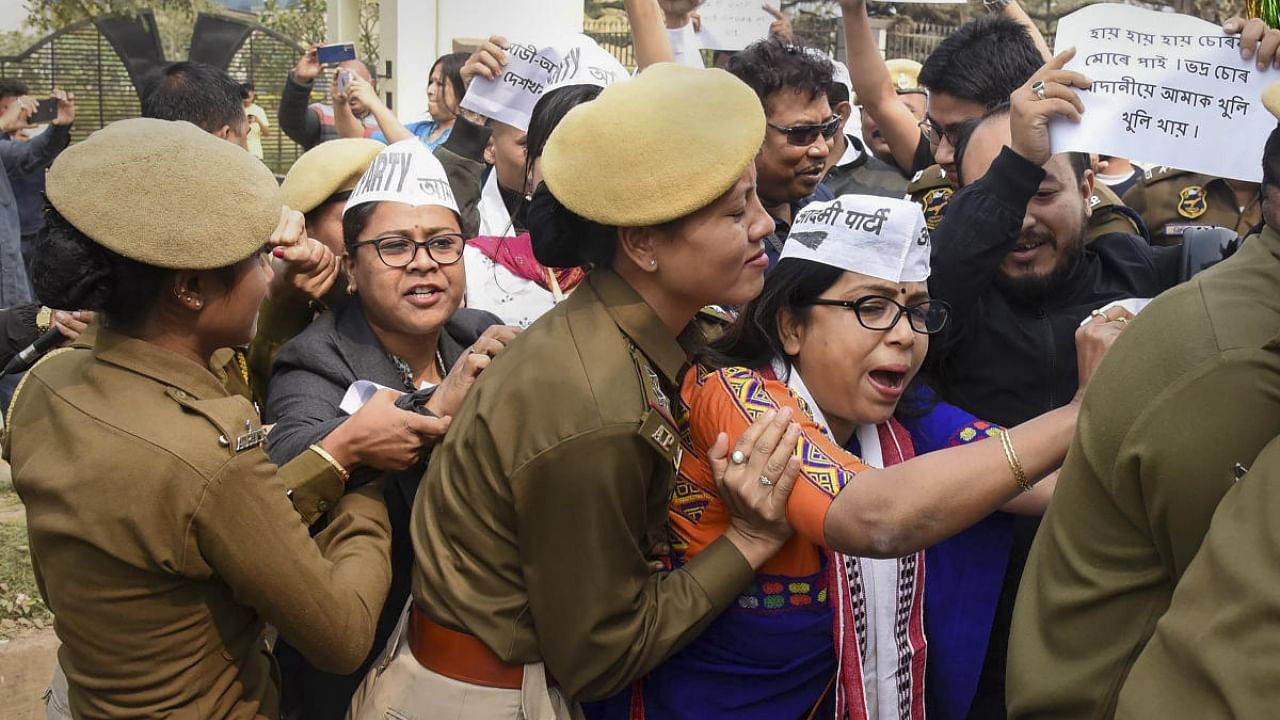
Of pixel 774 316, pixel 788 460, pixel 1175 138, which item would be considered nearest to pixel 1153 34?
pixel 1175 138

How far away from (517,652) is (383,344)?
3.53ft

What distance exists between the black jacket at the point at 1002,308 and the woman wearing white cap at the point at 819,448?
0.79ft

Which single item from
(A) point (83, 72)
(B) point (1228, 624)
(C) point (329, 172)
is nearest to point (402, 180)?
(C) point (329, 172)

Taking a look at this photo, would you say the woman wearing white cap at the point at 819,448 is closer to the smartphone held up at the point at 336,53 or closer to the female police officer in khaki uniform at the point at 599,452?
the female police officer in khaki uniform at the point at 599,452

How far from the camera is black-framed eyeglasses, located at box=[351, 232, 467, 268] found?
10.1 ft

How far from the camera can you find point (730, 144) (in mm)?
2270

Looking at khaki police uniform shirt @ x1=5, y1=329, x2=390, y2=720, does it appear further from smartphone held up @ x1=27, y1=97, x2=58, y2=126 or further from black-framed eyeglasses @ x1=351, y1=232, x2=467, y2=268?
smartphone held up @ x1=27, y1=97, x2=58, y2=126

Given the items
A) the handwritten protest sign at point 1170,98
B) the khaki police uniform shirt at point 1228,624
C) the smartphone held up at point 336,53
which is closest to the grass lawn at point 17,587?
the smartphone held up at point 336,53

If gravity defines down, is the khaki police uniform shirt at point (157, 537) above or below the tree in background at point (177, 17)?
above

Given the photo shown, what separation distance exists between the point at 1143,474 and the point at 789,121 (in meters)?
2.48

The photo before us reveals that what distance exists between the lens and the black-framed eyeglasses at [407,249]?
3.07 metres

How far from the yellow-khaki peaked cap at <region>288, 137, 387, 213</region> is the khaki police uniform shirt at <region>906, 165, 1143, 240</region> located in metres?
1.55

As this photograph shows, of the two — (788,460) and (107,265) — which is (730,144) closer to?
(788,460)

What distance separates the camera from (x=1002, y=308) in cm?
304
